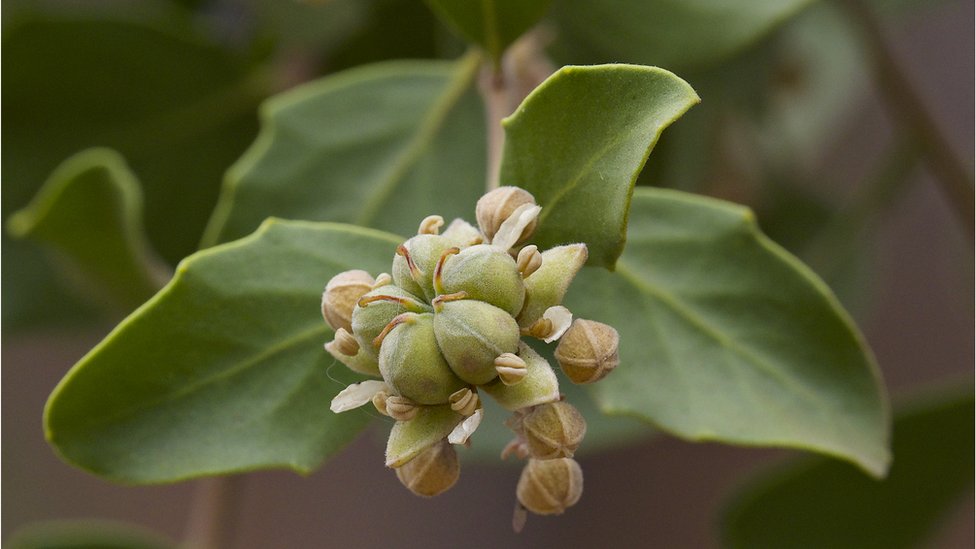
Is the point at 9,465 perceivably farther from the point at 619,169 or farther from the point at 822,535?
the point at 619,169

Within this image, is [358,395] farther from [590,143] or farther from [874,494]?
[874,494]

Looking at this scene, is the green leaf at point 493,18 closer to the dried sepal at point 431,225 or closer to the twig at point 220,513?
the dried sepal at point 431,225

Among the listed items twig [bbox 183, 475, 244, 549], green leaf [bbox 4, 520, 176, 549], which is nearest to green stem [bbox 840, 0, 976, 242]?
twig [bbox 183, 475, 244, 549]

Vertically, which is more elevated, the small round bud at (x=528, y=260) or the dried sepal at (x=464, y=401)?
the small round bud at (x=528, y=260)

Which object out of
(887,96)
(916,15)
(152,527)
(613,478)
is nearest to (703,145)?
(887,96)

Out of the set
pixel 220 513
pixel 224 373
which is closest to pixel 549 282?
pixel 224 373

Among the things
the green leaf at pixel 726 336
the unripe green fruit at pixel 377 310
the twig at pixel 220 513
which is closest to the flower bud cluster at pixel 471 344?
the unripe green fruit at pixel 377 310
